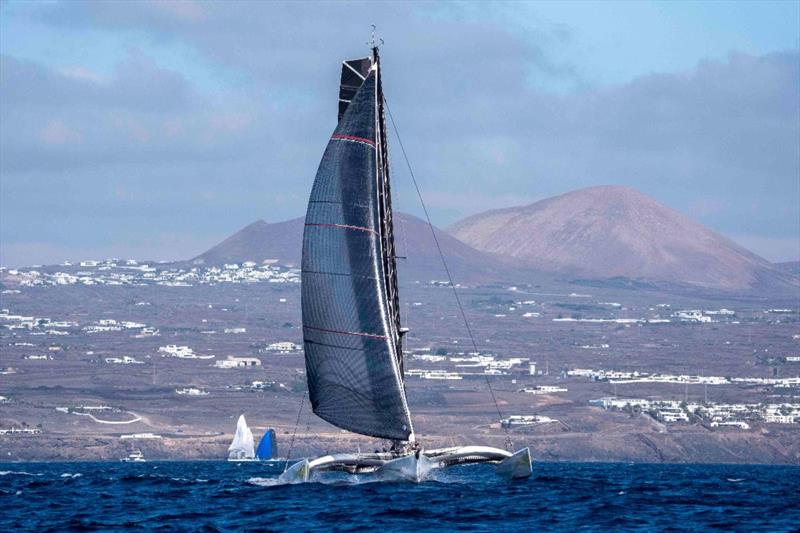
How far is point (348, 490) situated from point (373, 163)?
13345 millimetres

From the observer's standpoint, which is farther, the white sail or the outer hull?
the white sail

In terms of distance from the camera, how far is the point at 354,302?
7262cm

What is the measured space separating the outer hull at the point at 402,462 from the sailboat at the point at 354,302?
0.26ft


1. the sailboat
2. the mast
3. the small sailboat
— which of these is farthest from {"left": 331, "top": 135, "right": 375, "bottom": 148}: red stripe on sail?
the small sailboat

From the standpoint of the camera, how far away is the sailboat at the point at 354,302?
7269 centimetres

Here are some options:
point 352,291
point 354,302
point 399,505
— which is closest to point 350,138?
point 352,291

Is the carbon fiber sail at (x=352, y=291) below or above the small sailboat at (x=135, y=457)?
above

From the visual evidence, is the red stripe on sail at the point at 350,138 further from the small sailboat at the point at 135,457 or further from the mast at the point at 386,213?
the small sailboat at the point at 135,457

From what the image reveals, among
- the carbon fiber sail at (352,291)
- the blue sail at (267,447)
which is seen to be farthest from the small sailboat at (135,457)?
the carbon fiber sail at (352,291)

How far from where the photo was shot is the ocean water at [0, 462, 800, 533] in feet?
195

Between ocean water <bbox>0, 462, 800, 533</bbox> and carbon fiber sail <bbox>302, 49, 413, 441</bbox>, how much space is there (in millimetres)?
3373

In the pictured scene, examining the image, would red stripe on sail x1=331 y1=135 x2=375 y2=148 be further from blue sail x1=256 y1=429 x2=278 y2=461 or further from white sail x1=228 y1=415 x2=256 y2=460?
white sail x1=228 y1=415 x2=256 y2=460

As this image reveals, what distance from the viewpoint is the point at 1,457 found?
609ft

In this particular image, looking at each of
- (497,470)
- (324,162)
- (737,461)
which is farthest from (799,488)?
(737,461)
